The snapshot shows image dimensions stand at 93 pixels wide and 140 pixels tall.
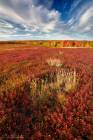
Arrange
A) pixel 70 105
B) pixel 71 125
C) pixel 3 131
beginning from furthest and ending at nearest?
1. pixel 70 105
2. pixel 71 125
3. pixel 3 131

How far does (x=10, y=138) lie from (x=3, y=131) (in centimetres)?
37

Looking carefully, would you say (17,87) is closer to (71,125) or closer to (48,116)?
(48,116)

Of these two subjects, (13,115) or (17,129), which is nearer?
(17,129)

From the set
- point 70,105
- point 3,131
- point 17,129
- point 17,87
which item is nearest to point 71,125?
point 70,105

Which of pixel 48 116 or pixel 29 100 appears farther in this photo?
pixel 29 100

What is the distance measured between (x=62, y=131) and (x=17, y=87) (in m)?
3.33

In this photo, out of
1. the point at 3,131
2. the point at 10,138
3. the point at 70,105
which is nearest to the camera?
the point at 10,138

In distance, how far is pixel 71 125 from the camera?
4.21 m

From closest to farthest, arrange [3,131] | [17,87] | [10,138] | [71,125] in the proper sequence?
[10,138] < [3,131] < [71,125] < [17,87]

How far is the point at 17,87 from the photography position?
6.67m

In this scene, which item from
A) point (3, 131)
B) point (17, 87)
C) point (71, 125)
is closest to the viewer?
point (3, 131)

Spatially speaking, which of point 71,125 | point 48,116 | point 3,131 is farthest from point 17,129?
point 71,125

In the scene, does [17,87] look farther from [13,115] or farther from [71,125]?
[71,125]

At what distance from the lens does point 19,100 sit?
5.47 meters
